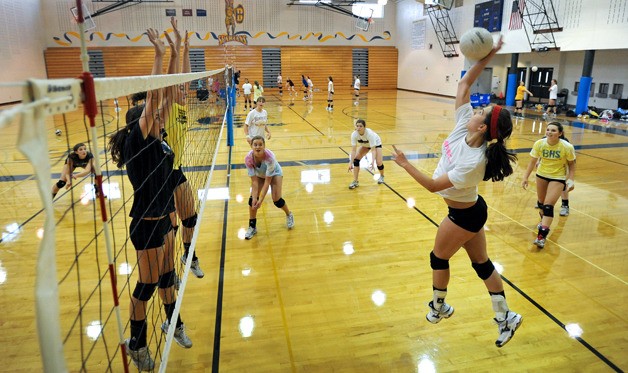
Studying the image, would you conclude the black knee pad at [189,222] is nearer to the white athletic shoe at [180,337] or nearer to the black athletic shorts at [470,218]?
the white athletic shoe at [180,337]

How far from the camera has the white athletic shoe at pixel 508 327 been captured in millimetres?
3350

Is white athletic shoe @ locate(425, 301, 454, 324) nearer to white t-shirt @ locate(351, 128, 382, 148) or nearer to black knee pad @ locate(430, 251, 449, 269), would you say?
black knee pad @ locate(430, 251, 449, 269)

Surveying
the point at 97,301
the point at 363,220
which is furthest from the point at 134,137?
the point at 363,220

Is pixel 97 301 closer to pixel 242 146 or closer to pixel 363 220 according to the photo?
pixel 363 220

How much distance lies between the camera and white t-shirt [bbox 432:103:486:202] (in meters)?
2.99

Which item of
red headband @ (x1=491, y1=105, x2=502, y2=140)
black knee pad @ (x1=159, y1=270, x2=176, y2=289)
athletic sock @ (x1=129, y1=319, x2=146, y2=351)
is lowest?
athletic sock @ (x1=129, y1=319, x2=146, y2=351)

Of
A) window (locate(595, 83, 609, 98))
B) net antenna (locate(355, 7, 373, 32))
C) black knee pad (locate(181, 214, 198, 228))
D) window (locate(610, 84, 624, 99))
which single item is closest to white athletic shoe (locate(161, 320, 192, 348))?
black knee pad (locate(181, 214, 198, 228))

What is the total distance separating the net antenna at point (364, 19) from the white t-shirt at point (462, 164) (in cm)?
2991

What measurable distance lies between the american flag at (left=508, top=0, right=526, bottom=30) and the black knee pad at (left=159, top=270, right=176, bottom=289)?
2178 centimetres

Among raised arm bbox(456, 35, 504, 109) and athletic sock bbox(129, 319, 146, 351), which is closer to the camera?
athletic sock bbox(129, 319, 146, 351)

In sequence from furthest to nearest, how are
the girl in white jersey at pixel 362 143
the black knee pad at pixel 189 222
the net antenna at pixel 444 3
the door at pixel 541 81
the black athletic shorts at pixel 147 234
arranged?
the net antenna at pixel 444 3 → the door at pixel 541 81 → the girl in white jersey at pixel 362 143 → the black knee pad at pixel 189 222 → the black athletic shorts at pixel 147 234

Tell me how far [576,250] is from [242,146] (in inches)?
361

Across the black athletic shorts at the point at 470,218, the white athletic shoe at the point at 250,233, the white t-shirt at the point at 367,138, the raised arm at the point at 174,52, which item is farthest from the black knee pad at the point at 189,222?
the white t-shirt at the point at 367,138

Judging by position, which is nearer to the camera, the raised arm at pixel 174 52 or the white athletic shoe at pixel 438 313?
the raised arm at pixel 174 52
